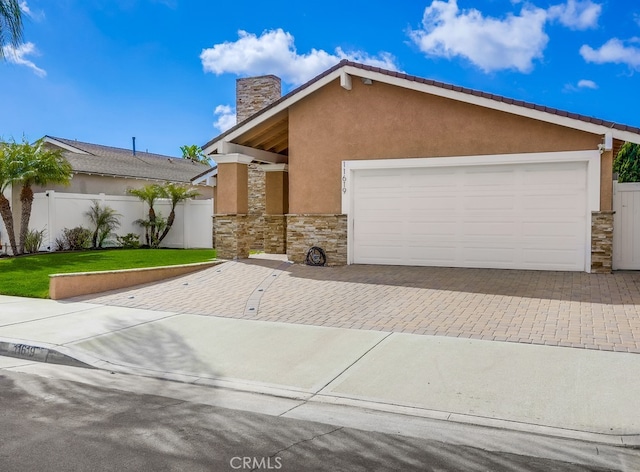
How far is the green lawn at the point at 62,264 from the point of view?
41.5 feet

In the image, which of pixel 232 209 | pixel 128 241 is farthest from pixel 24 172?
pixel 232 209

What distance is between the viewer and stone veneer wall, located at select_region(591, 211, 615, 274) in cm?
1245

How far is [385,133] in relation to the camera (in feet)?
47.3

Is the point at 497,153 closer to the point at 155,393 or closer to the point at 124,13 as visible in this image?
the point at 155,393

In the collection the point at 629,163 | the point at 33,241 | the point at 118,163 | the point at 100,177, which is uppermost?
the point at 629,163

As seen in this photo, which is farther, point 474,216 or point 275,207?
point 275,207

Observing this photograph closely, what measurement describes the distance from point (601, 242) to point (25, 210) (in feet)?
57.7

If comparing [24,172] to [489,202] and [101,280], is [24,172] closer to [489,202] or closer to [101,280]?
[101,280]

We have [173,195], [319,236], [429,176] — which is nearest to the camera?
[429,176]

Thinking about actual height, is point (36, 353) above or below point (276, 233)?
below

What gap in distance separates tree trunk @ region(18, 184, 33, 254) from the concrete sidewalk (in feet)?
36.4

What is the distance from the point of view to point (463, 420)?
5.20m

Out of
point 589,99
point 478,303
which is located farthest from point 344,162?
point 589,99

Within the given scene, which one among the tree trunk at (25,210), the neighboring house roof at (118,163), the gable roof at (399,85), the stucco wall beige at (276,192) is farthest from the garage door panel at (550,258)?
the neighboring house roof at (118,163)
